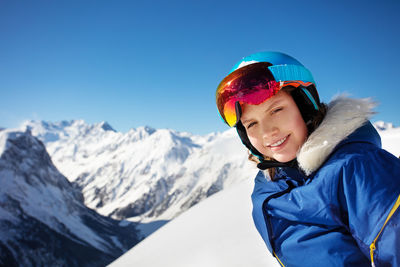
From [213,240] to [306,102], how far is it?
2.57 metres

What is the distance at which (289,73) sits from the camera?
1.93 m

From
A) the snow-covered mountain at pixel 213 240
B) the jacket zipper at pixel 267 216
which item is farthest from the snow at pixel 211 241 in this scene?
the jacket zipper at pixel 267 216

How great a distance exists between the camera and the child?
1090 millimetres

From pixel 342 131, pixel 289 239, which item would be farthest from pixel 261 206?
pixel 342 131

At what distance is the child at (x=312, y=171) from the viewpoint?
109 centimetres

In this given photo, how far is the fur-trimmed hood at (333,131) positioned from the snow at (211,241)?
1.64 meters

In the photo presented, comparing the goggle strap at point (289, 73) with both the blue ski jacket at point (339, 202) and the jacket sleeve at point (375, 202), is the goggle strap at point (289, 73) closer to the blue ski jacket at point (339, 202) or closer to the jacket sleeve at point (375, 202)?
the blue ski jacket at point (339, 202)

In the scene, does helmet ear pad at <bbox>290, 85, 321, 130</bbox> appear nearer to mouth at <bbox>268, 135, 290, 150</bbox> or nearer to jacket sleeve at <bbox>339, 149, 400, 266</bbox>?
mouth at <bbox>268, 135, 290, 150</bbox>

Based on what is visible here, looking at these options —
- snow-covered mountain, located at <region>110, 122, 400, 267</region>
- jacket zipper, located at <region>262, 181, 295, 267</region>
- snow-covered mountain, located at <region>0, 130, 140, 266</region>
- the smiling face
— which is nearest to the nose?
the smiling face

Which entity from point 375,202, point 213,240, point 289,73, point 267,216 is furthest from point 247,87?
point 213,240

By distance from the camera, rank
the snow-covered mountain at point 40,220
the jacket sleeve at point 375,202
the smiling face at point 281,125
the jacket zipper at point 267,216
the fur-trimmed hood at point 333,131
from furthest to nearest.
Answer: the snow-covered mountain at point 40,220 < the smiling face at point 281,125 < the jacket zipper at point 267,216 < the fur-trimmed hood at point 333,131 < the jacket sleeve at point 375,202

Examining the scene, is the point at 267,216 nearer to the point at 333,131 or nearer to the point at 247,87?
the point at 333,131

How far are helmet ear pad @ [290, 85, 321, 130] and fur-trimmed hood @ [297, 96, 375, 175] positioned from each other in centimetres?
18

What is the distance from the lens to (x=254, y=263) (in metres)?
2.54
